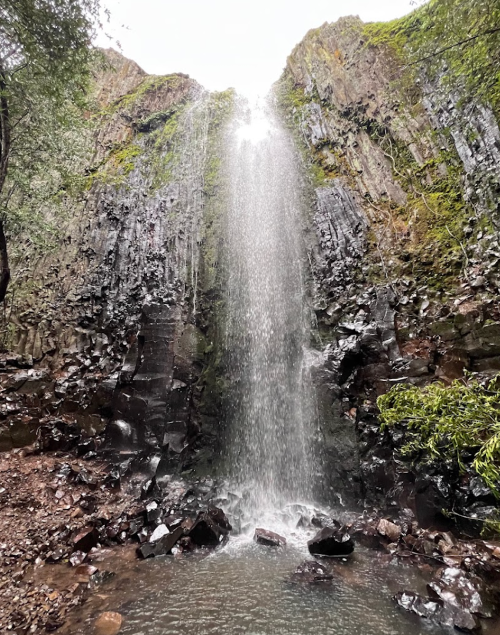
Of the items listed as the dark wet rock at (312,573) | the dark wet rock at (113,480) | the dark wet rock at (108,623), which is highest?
the dark wet rock at (113,480)

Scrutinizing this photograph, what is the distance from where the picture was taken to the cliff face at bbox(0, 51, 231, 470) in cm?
971

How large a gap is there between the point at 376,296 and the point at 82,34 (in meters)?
9.35

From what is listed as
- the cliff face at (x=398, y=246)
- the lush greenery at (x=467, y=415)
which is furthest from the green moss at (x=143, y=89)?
the lush greenery at (x=467, y=415)

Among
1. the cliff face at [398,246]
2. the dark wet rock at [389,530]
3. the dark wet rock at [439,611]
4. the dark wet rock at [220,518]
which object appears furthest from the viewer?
the cliff face at [398,246]

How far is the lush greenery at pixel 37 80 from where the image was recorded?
5566 millimetres

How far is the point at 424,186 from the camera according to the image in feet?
36.1

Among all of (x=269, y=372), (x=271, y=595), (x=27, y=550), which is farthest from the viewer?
(x=269, y=372)

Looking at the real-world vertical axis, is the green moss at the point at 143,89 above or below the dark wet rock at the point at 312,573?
above

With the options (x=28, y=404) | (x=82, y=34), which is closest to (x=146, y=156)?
(x=82, y=34)

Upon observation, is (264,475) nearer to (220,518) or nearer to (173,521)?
(220,518)

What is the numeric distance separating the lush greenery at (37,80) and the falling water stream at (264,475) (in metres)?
6.09

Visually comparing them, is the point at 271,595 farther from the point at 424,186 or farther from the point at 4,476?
the point at 424,186

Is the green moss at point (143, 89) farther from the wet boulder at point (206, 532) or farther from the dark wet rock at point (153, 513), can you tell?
the wet boulder at point (206, 532)

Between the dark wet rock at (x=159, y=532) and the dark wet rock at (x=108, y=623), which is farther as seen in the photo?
the dark wet rock at (x=159, y=532)
